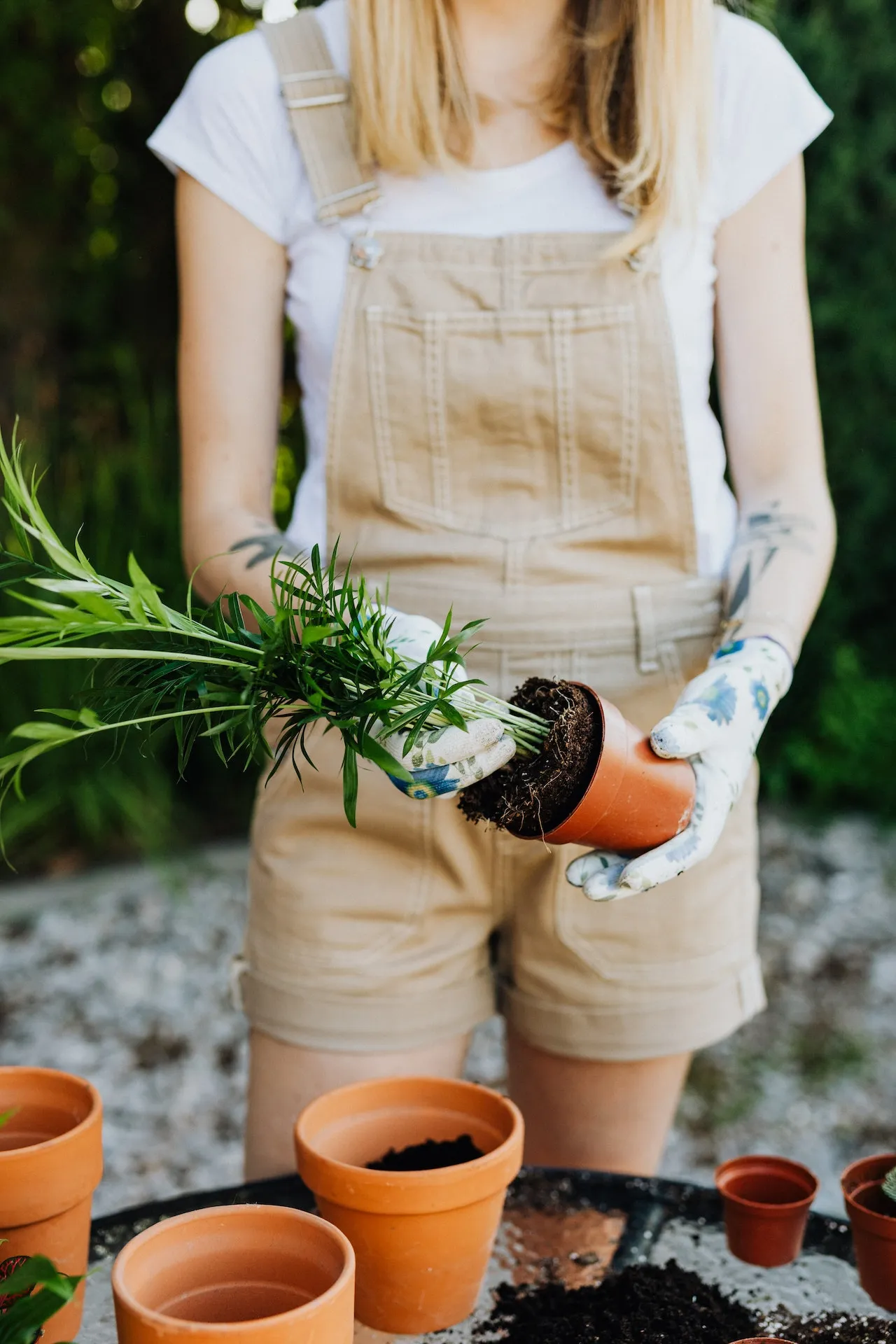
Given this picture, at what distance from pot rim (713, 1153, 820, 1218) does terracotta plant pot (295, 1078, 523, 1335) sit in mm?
247

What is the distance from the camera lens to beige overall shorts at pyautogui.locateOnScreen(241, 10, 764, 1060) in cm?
146

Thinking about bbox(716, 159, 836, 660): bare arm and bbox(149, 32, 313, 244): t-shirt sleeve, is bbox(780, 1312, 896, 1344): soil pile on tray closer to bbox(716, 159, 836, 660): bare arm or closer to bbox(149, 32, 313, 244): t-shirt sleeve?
bbox(716, 159, 836, 660): bare arm

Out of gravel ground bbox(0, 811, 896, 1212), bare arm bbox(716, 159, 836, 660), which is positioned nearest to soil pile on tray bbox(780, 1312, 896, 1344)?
bare arm bbox(716, 159, 836, 660)

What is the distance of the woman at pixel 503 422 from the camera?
146cm

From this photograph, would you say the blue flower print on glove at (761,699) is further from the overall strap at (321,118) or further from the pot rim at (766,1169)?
the overall strap at (321,118)

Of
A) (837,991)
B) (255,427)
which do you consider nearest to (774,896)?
(837,991)

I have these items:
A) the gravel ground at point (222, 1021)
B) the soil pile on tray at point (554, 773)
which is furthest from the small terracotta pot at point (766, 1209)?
the gravel ground at point (222, 1021)

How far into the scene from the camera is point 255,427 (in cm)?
151

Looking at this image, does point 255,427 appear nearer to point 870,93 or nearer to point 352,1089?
point 352,1089

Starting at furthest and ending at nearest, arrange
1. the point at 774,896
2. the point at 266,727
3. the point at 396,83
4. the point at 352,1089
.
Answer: the point at 774,896
the point at 266,727
the point at 396,83
the point at 352,1089

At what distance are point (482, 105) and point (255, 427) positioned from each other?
0.46 m

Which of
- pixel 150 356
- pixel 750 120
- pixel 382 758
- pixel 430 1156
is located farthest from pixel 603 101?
pixel 150 356

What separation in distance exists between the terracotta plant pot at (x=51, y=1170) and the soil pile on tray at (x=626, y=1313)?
338 millimetres

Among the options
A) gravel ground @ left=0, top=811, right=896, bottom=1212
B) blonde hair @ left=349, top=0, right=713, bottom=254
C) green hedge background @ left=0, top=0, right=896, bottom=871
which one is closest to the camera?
blonde hair @ left=349, top=0, right=713, bottom=254
